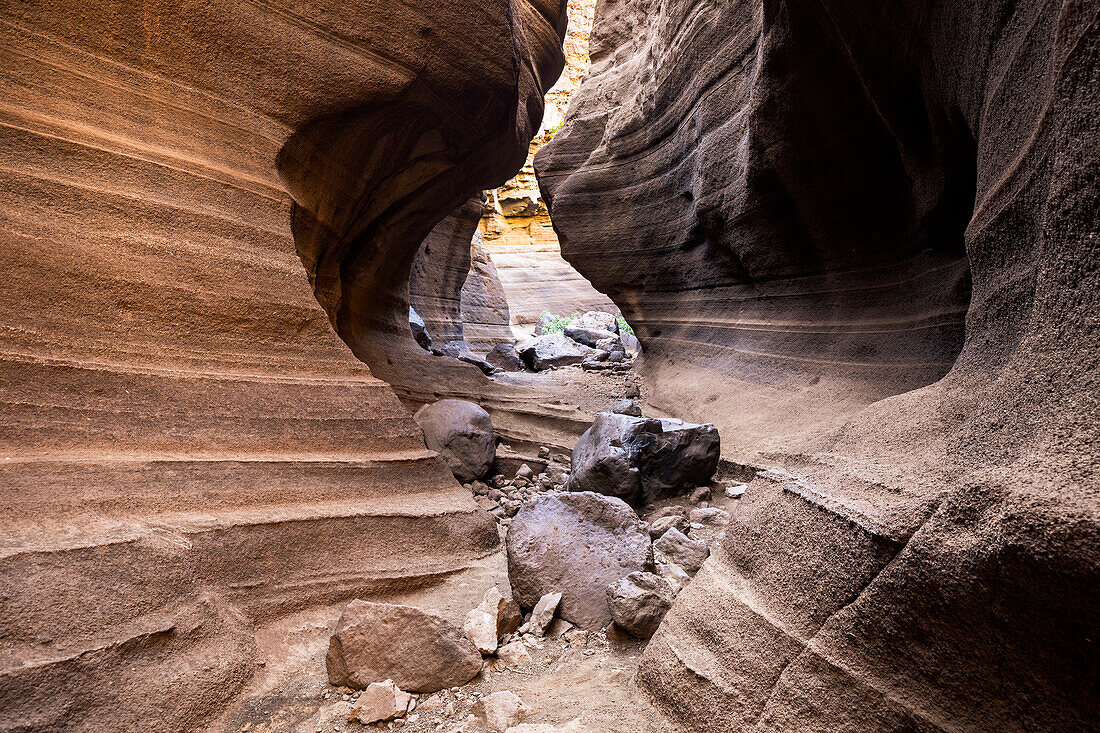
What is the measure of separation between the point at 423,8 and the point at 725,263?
429cm

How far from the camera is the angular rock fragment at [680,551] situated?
95.3 inches

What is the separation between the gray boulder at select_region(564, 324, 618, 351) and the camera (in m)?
13.9

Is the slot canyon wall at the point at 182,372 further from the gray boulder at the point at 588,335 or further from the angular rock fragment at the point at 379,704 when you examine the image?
the gray boulder at the point at 588,335

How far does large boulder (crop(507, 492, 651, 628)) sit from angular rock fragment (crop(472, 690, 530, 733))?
51 centimetres

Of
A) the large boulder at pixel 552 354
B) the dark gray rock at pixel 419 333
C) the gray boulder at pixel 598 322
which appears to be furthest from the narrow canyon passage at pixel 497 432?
the gray boulder at pixel 598 322

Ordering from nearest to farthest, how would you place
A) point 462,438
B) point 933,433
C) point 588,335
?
→ point 933,433
point 462,438
point 588,335

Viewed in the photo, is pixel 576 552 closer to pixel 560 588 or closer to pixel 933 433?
pixel 560 588

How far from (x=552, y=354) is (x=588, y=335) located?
2561 mm

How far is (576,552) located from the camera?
2.39 metres

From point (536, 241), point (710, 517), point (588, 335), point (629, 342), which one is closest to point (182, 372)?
point (710, 517)

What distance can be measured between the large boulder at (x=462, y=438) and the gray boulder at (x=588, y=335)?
9618mm

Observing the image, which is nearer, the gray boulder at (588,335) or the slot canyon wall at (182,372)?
the slot canyon wall at (182,372)

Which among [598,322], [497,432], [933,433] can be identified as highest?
[933,433]

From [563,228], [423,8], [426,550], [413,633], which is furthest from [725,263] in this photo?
[413,633]
